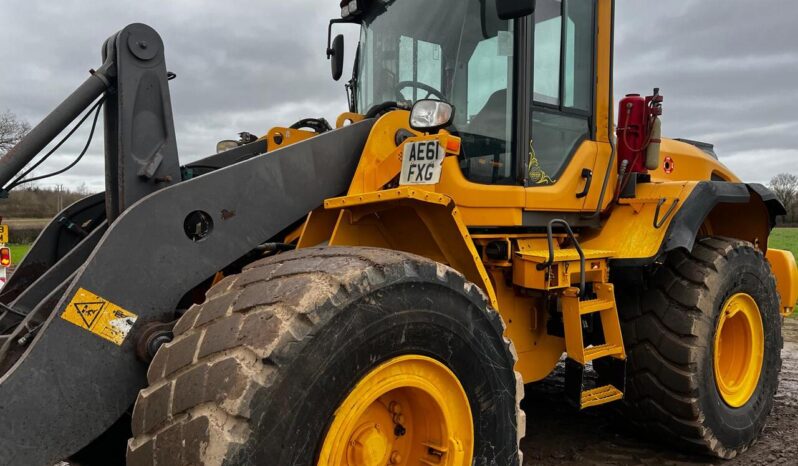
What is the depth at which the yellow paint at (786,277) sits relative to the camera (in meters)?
5.22

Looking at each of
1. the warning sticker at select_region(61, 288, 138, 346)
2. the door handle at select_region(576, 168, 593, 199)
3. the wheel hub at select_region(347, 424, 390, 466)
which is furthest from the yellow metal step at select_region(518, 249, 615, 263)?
the warning sticker at select_region(61, 288, 138, 346)

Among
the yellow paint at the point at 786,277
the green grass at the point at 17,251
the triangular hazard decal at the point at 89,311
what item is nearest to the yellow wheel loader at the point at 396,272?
the triangular hazard decal at the point at 89,311

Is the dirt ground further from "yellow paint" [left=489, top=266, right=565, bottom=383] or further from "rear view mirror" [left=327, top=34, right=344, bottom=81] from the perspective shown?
"rear view mirror" [left=327, top=34, right=344, bottom=81]

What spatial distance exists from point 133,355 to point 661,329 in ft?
9.85

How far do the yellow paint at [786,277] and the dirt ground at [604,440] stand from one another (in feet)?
2.69

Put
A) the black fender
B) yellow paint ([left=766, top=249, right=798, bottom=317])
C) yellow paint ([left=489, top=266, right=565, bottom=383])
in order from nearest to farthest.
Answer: yellow paint ([left=489, top=266, right=565, bottom=383]) → the black fender → yellow paint ([left=766, top=249, right=798, bottom=317])

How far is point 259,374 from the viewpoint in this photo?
5.84ft

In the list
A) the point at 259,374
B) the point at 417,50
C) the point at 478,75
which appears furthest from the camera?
the point at 417,50

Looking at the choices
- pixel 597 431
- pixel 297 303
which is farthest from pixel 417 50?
pixel 597 431

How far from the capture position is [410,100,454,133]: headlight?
2691 millimetres

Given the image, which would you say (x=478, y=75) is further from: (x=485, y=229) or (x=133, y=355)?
(x=133, y=355)

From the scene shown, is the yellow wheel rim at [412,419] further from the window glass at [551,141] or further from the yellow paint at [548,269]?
the window glass at [551,141]

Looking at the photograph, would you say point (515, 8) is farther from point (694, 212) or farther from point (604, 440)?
point (604, 440)

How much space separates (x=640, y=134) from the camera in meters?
4.08
